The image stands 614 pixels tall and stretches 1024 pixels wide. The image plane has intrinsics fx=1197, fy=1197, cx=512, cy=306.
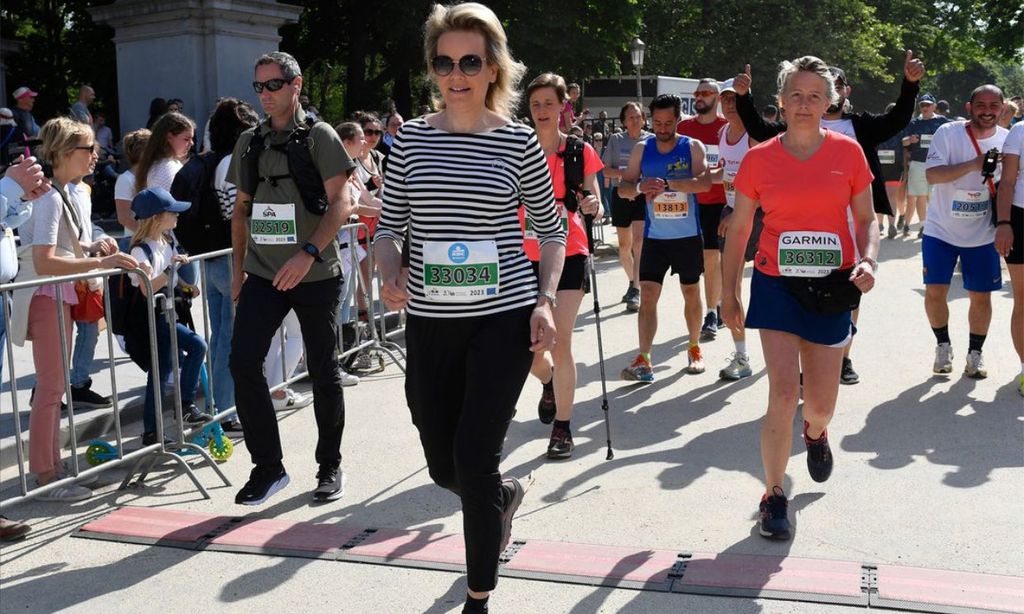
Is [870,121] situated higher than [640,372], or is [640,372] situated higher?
[870,121]

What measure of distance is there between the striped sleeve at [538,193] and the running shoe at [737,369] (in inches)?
167

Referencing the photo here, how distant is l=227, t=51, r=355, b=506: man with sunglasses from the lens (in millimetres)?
5441

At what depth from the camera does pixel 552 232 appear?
416cm

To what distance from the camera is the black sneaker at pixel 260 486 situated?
5438 millimetres

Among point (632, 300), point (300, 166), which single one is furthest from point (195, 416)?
point (632, 300)

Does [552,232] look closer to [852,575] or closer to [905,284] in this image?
[852,575]

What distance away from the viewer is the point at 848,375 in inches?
317

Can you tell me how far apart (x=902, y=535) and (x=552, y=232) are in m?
2.06

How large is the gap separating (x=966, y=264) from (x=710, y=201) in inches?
82.2

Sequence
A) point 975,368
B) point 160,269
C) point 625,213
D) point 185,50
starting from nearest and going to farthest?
point 160,269
point 975,368
point 625,213
point 185,50

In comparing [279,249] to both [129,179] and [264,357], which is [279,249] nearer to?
[264,357]

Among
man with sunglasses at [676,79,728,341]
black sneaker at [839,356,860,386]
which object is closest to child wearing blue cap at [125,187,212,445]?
man with sunglasses at [676,79,728,341]

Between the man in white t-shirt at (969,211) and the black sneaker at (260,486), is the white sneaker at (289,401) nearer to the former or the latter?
the black sneaker at (260,486)

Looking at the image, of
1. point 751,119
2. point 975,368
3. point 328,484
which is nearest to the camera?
point 328,484
